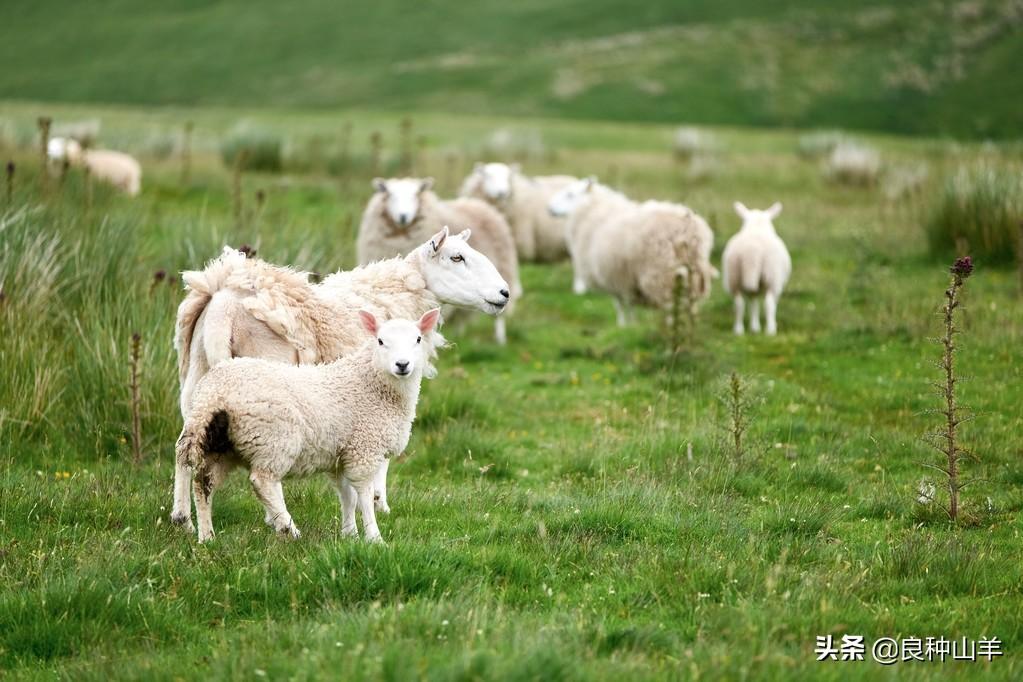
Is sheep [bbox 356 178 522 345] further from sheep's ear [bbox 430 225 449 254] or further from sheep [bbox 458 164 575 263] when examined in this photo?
sheep [bbox 458 164 575 263]

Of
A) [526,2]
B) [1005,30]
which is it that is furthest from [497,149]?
[526,2]

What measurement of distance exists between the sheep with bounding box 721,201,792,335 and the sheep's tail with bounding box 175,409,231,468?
8063 mm

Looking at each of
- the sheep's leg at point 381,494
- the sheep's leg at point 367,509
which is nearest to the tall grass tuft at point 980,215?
the sheep's leg at point 381,494

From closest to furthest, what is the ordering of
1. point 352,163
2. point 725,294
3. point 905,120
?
point 725,294, point 352,163, point 905,120

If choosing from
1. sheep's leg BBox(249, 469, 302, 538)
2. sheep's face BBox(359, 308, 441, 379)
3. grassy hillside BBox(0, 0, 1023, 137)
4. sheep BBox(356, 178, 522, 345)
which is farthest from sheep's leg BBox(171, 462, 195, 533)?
grassy hillside BBox(0, 0, 1023, 137)

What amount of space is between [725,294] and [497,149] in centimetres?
1688

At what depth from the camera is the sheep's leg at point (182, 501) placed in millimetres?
6340

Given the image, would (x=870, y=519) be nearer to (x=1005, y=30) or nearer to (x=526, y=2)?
(x=1005, y=30)

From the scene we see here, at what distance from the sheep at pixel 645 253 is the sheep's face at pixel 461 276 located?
475 cm

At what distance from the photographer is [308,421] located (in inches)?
237

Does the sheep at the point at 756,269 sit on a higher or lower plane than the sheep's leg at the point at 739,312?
higher

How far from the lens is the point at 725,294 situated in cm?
1553

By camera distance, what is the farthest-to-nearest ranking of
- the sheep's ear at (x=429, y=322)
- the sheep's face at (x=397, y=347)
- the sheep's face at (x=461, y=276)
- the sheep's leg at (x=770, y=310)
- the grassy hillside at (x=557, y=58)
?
the grassy hillside at (x=557, y=58), the sheep's leg at (x=770, y=310), the sheep's face at (x=461, y=276), the sheep's ear at (x=429, y=322), the sheep's face at (x=397, y=347)

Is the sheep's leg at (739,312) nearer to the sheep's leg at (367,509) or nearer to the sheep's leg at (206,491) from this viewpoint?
the sheep's leg at (367,509)
